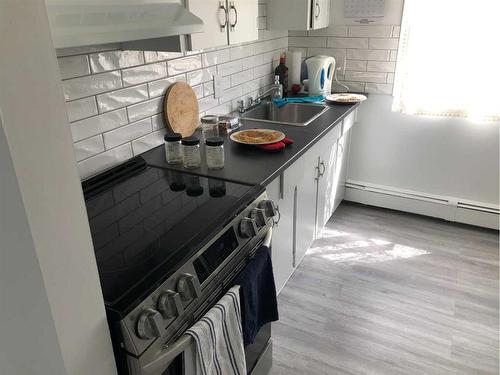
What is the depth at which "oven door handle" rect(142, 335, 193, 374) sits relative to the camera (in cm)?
96

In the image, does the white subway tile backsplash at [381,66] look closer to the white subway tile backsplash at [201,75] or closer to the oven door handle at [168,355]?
the white subway tile backsplash at [201,75]

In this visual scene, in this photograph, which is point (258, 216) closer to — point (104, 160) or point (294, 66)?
point (104, 160)

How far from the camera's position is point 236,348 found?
1.22 metres

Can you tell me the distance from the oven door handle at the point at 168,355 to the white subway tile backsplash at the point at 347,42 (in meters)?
2.48

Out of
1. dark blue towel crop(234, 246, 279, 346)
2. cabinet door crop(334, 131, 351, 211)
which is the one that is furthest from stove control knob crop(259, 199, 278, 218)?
cabinet door crop(334, 131, 351, 211)

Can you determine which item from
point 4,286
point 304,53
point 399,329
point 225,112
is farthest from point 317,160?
point 4,286

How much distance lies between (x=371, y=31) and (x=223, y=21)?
4.97 feet

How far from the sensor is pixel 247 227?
1.33m

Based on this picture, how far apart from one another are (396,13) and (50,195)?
8.78 ft

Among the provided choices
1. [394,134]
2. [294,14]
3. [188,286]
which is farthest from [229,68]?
[188,286]

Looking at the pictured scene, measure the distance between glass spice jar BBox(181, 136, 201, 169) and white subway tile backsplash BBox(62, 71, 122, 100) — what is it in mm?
343

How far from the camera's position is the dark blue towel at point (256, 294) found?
1273mm

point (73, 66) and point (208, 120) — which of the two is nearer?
point (73, 66)

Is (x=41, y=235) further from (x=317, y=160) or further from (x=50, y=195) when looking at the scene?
(x=317, y=160)
